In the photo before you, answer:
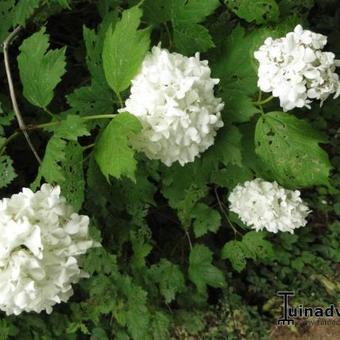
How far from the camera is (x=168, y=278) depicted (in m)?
1.97

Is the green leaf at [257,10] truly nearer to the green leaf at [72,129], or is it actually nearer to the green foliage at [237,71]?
the green foliage at [237,71]

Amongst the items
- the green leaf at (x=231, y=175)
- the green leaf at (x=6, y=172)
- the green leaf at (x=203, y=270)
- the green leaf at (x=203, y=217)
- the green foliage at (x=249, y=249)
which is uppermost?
the green leaf at (x=6, y=172)

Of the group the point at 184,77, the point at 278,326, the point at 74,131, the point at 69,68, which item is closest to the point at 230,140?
the point at 184,77

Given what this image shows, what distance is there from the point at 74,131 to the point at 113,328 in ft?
4.00

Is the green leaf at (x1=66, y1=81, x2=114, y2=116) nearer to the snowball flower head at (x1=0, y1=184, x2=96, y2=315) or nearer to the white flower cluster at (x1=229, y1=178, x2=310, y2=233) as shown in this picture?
the snowball flower head at (x1=0, y1=184, x2=96, y2=315)

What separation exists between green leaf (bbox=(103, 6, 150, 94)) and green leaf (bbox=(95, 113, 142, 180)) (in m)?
0.10

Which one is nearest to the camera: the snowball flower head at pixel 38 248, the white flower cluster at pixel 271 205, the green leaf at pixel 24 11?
the snowball flower head at pixel 38 248

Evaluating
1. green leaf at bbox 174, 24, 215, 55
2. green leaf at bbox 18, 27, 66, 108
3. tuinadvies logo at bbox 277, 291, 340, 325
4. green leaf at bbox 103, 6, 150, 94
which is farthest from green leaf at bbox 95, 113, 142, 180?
tuinadvies logo at bbox 277, 291, 340, 325

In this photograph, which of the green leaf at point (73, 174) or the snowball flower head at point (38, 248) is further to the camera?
the green leaf at point (73, 174)

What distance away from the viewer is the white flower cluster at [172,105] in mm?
1036

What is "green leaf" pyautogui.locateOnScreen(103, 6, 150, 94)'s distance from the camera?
103 cm

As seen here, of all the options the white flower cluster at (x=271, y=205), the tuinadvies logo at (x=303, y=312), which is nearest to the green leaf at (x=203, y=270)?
the white flower cluster at (x=271, y=205)

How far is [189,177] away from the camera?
4.43ft

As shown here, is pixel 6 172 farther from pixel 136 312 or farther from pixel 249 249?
pixel 249 249
